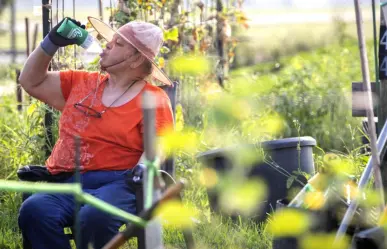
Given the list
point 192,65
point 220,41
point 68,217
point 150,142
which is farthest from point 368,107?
point 220,41

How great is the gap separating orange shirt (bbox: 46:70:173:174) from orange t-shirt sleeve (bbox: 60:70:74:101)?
0.10 m

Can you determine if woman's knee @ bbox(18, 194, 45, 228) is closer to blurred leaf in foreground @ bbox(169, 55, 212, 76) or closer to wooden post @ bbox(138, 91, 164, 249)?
wooden post @ bbox(138, 91, 164, 249)

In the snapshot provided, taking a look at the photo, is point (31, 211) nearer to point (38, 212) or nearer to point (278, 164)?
point (38, 212)

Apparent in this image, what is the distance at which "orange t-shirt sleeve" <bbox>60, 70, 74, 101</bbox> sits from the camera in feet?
11.8

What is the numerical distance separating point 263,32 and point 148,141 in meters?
13.6

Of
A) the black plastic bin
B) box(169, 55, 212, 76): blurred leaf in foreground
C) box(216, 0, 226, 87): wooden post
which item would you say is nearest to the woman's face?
the black plastic bin

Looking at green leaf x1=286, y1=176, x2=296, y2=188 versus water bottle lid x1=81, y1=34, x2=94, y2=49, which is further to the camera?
green leaf x1=286, y1=176, x2=296, y2=188

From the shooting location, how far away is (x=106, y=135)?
3.45 metres

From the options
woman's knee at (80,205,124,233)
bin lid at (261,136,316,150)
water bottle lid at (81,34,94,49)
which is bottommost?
woman's knee at (80,205,124,233)

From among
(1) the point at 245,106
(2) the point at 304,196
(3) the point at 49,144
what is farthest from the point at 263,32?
(1) the point at 245,106

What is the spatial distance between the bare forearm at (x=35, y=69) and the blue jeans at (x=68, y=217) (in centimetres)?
49

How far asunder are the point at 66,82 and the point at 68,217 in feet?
2.04

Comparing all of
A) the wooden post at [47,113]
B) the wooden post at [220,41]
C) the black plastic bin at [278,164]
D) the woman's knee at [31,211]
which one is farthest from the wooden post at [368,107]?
the wooden post at [220,41]

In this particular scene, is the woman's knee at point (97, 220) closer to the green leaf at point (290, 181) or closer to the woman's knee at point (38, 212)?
the woman's knee at point (38, 212)
